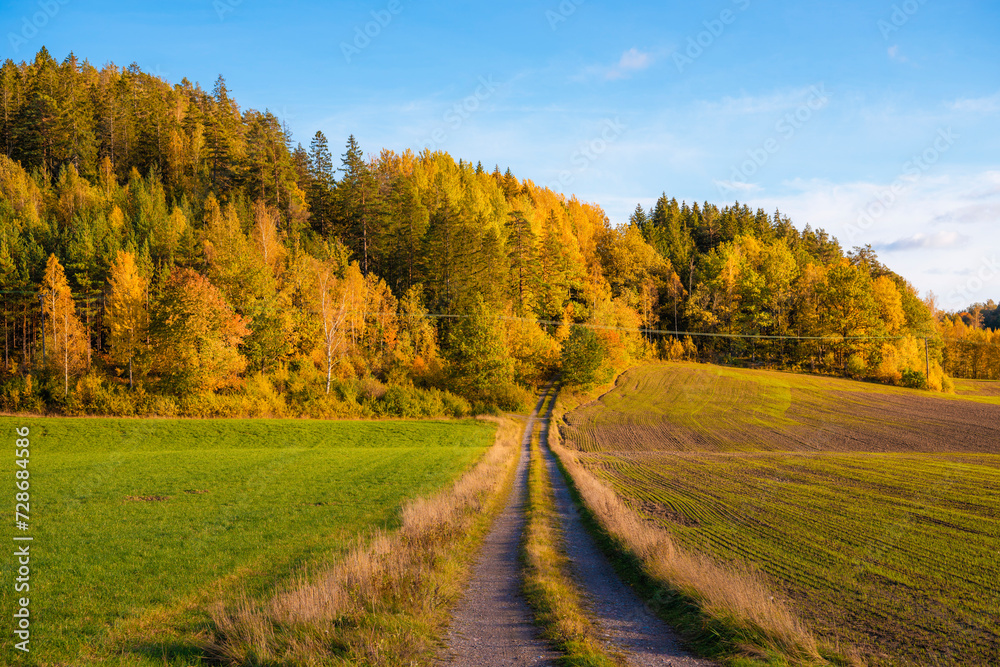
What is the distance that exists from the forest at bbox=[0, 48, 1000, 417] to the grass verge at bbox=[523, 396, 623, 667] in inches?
1533

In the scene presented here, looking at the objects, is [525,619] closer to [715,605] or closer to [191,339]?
[715,605]

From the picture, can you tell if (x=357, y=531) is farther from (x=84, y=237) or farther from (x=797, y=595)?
(x=84, y=237)

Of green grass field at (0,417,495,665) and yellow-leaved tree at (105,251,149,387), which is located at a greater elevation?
yellow-leaved tree at (105,251,149,387)

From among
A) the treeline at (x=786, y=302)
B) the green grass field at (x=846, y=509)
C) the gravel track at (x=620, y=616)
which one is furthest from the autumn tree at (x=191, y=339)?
the treeline at (x=786, y=302)

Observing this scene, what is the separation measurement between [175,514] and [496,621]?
1401cm

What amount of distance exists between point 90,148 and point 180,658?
10701cm

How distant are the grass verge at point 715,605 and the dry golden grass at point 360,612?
400 cm

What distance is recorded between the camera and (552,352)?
68.0 metres

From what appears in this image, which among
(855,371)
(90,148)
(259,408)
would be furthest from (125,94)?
(855,371)

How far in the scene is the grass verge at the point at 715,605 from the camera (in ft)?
24.3

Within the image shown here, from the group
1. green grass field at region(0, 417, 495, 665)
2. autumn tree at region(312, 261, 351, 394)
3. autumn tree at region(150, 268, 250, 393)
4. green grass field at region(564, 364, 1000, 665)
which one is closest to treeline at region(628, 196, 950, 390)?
green grass field at region(564, 364, 1000, 665)

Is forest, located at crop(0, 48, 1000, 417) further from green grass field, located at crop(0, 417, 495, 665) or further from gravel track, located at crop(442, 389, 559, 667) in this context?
gravel track, located at crop(442, 389, 559, 667)

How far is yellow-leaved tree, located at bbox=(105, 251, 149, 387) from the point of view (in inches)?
1924

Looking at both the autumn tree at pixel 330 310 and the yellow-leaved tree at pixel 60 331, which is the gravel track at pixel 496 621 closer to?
the autumn tree at pixel 330 310
